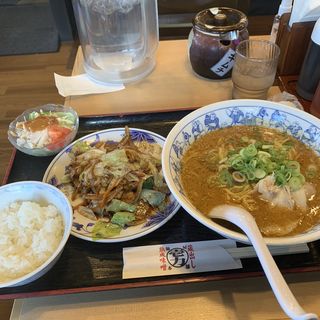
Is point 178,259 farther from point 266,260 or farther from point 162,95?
point 162,95

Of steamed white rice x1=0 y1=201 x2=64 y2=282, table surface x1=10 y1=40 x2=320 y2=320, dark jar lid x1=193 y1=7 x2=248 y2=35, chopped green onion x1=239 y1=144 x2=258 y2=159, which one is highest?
dark jar lid x1=193 y1=7 x2=248 y2=35

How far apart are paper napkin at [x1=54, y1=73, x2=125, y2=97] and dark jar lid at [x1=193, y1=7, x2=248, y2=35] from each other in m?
0.49

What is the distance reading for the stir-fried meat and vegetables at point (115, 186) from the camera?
1037mm

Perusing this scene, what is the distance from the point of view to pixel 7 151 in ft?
8.74

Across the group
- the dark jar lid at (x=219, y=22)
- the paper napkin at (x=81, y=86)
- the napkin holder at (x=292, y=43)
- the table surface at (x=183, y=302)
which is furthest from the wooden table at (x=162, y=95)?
the table surface at (x=183, y=302)

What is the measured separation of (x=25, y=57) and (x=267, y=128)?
3.30 metres

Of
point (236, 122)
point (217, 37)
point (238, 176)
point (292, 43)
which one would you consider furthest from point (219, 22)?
point (238, 176)

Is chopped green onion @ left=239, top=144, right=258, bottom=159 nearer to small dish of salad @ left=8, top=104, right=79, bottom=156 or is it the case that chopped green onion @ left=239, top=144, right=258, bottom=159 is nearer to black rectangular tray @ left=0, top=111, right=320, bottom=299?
black rectangular tray @ left=0, top=111, right=320, bottom=299

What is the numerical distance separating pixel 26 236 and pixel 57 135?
1.53 ft

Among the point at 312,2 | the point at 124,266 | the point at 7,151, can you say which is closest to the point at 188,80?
the point at 312,2

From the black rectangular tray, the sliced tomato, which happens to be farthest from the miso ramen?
the sliced tomato

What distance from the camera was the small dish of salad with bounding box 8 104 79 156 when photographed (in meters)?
1.24

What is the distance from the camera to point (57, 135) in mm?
1273

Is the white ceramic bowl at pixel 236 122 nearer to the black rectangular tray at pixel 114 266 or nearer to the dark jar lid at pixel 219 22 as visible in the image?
the black rectangular tray at pixel 114 266
